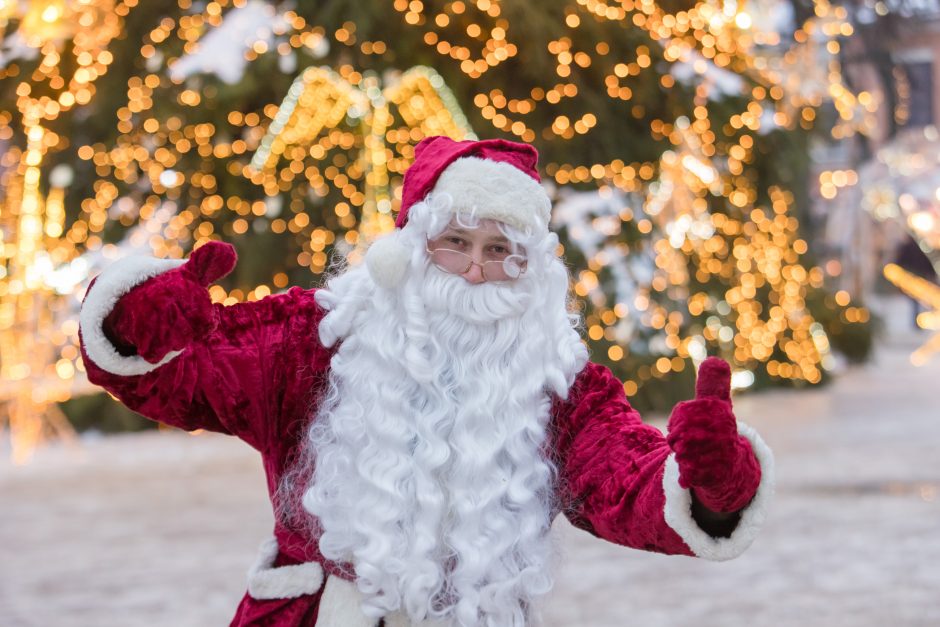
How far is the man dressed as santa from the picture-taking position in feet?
6.37

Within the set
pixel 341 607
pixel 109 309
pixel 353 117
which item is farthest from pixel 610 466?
pixel 353 117

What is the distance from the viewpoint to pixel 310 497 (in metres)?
2.05

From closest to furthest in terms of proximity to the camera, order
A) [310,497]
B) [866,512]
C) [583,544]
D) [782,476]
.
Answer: [310,497]
[583,544]
[866,512]
[782,476]

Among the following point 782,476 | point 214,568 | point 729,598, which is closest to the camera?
point 729,598

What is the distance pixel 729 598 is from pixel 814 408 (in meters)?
5.63

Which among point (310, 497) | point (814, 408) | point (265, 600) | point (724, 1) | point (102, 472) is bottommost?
point (814, 408)

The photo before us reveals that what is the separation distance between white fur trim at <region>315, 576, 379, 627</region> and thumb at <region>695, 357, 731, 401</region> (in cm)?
69

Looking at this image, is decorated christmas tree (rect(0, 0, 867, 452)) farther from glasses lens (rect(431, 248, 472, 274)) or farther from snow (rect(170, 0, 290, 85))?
glasses lens (rect(431, 248, 472, 274))

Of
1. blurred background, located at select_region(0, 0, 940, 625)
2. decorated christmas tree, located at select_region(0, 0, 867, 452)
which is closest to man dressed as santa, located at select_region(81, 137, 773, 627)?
blurred background, located at select_region(0, 0, 940, 625)

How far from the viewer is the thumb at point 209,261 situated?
1.87 metres

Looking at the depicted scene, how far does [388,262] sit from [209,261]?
345 millimetres

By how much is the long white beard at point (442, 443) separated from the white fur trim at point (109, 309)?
0.36 metres

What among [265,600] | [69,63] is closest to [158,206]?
[69,63]

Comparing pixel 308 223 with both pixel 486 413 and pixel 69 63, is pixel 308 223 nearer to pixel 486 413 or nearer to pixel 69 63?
pixel 69 63
